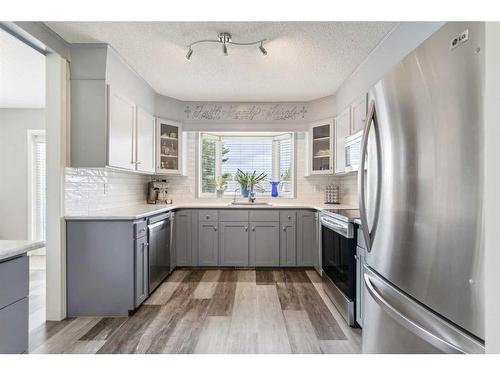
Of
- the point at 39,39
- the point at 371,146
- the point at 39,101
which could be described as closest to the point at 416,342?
the point at 371,146

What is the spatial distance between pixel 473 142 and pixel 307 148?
383 cm

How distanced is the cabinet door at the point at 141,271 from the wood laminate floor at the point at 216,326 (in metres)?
0.12

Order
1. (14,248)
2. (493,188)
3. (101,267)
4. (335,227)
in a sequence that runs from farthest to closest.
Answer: (335,227) → (101,267) → (14,248) → (493,188)

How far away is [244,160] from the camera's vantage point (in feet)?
16.4

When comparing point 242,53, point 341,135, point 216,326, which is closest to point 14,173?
point 242,53

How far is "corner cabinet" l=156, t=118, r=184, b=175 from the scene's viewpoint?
13.6ft

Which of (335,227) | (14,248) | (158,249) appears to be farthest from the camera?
(158,249)

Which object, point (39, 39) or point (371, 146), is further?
point (39, 39)

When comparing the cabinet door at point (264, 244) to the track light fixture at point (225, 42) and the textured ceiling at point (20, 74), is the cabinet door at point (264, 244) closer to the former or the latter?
the track light fixture at point (225, 42)

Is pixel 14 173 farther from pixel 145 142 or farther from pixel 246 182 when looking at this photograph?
pixel 246 182

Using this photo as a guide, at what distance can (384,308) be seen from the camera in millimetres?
1199

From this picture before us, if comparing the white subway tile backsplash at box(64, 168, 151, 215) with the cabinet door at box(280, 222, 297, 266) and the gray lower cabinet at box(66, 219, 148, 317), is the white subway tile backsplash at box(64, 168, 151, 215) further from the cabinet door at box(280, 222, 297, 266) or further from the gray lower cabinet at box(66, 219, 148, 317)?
the cabinet door at box(280, 222, 297, 266)

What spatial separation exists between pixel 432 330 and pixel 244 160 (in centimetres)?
422
